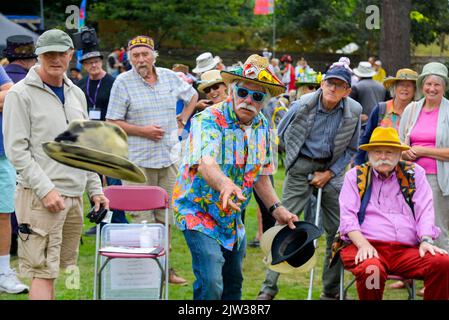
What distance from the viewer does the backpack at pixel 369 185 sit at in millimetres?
6324

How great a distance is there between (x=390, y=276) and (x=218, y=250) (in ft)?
5.67

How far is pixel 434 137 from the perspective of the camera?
7.09 m

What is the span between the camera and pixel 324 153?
276 inches

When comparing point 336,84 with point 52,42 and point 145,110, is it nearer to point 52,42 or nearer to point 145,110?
point 145,110

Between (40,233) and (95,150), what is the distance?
180 cm

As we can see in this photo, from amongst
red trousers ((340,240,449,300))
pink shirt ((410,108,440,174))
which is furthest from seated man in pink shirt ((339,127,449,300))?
pink shirt ((410,108,440,174))

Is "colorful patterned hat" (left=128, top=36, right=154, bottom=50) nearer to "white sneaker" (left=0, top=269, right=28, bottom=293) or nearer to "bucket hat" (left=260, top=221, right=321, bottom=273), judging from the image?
"white sneaker" (left=0, top=269, right=28, bottom=293)

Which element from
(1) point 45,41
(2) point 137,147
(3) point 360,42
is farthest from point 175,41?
(1) point 45,41

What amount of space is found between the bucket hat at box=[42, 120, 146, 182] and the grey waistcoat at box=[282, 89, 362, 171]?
331 centimetres

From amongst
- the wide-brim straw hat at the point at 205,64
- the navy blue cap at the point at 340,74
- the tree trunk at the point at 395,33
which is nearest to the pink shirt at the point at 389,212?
the navy blue cap at the point at 340,74

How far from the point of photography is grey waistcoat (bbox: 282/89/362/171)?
6.95m

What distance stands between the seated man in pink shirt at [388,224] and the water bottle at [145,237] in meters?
1.55

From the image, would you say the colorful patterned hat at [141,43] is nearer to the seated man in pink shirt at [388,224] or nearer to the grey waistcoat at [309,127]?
the grey waistcoat at [309,127]
